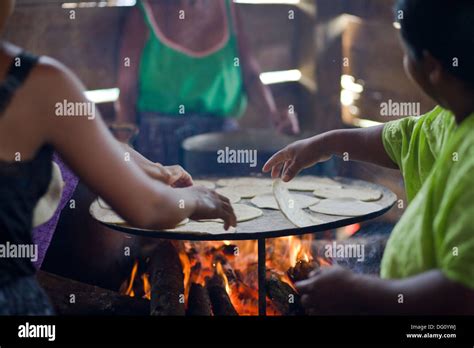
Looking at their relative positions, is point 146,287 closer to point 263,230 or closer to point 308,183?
point 263,230

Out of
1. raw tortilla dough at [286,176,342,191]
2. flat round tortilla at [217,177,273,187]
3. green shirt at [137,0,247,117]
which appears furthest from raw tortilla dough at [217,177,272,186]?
green shirt at [137,0,247,117]

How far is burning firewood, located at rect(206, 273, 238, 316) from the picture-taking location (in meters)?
2.40

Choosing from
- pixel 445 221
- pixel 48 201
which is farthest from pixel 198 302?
pixel 445 221

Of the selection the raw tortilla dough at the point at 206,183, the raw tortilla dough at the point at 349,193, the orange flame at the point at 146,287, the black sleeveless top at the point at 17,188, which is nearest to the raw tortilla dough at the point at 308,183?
the raw tortilla dough at the point at 349,193

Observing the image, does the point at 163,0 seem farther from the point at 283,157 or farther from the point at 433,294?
the point at 433,294

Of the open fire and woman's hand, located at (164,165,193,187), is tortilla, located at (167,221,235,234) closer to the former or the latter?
woman's hand, located at (164,165,193,187)

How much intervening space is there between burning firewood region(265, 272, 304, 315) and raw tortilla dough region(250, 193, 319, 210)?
0.27 m

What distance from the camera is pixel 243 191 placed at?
2680mm

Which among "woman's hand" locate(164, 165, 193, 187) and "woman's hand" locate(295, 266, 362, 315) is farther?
"woman's hand" locate(164, 165, 193, 187)

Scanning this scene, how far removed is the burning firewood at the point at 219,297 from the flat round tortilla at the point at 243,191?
319 mm

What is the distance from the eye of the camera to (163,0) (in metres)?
3.60

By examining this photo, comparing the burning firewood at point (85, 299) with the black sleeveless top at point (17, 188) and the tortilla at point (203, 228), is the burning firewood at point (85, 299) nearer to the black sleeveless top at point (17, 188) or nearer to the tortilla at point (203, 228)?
the tortilla at point (203, 228)

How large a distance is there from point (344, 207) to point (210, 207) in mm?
663

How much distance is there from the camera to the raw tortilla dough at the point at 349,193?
8.32 ft
